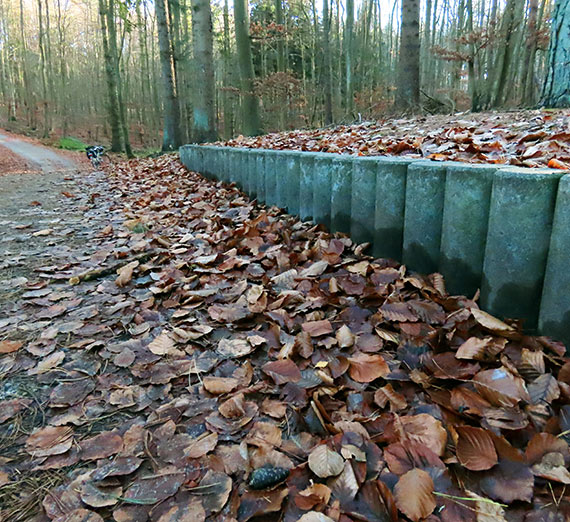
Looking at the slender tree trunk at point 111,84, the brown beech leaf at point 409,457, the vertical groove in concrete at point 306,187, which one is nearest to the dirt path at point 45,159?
the slender tree trunk at point 111,84

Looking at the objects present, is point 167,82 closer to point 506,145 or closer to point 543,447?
point 506,145

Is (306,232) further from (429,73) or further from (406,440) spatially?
(429,73)

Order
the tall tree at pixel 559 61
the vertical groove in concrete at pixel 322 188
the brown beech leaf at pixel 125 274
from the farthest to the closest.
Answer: the tall tree at pixel 559 61 → the vertical groove in concrete at pixel 322 188 → the brown beech leaf at pixel 125 274

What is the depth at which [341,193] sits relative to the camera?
2295 mm

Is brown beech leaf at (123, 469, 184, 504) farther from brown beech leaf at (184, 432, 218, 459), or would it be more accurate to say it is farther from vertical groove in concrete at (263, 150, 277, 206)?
vertical groove in concrete at (263, 150, 277, 206)

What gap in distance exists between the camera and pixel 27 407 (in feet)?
4.30

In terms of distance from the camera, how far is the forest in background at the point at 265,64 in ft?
28.0

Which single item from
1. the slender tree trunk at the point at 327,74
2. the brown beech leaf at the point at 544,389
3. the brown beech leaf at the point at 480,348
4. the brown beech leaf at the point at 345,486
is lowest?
the brown beech leaf at the point at 345,486

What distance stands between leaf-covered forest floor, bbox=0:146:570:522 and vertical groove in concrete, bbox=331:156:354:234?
13 cm

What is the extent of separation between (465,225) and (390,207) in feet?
1.44

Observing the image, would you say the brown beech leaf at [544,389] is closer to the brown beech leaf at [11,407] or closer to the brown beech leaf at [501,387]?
the brown beech leaf at [501,387]

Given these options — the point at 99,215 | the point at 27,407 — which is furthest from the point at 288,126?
the point at 27,407

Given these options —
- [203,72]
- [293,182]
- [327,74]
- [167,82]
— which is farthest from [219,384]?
[327,74]

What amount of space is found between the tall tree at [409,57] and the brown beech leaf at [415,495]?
6363mm
